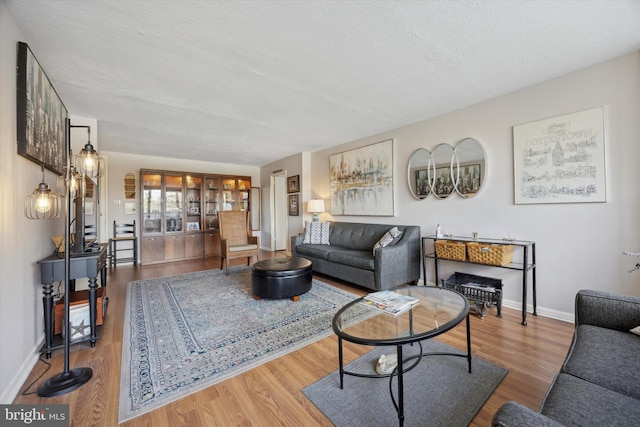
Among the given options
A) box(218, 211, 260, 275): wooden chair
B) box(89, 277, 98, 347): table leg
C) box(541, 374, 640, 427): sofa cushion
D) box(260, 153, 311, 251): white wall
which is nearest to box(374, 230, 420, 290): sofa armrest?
box(541, 374, 640, 427): sofa cushion

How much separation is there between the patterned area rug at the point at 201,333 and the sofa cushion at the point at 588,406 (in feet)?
5.30

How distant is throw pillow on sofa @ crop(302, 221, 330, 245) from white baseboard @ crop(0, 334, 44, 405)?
3.42m

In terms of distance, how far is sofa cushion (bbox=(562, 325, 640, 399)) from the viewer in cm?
101

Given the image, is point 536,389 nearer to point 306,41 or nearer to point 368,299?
point 368,299

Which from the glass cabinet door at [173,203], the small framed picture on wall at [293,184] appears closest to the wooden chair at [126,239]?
the glass cabinet door at [173,203]

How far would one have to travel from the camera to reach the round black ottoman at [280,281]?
3012mm

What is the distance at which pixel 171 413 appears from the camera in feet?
4.69

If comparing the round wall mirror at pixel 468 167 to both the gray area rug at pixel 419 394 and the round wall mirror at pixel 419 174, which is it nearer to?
the round wall mirror at pixel 419 174

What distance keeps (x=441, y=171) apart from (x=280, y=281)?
2505mm

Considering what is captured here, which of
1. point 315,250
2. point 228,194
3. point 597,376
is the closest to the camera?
point 597,376

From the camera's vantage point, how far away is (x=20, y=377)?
1.67m

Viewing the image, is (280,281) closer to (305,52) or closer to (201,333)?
(201,333)

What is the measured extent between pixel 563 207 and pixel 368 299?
7.37 ft

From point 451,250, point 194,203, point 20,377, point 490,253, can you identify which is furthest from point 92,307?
point 194,203
